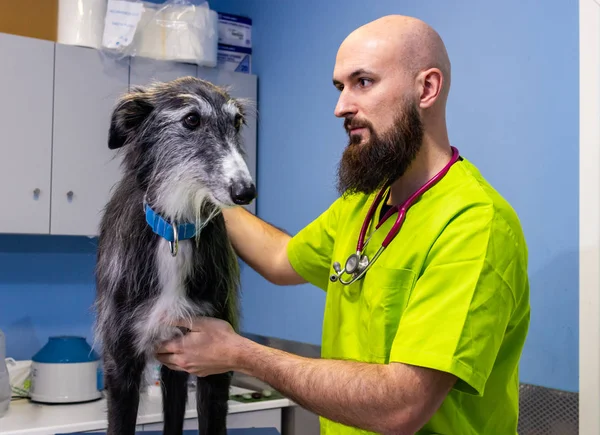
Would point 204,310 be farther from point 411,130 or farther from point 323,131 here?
point 323,131

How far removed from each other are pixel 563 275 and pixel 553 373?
0.33m

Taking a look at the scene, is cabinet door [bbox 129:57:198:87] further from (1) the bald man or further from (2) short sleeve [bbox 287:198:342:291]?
(1) the bald man

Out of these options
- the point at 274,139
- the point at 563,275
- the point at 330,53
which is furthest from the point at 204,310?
the point at 274,139

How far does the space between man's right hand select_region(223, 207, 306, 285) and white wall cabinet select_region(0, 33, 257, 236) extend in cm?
117

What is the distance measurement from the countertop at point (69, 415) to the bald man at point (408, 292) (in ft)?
3.70

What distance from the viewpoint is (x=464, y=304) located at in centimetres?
142

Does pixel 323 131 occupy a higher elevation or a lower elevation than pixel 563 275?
higher

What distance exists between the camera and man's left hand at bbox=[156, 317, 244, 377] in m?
1.44

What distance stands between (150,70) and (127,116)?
2210 mm

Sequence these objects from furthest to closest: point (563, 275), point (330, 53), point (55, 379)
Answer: point (330, 53), point (55, 379), point (563, 275)

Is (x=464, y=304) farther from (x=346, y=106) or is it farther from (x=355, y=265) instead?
(x=346, y=106)

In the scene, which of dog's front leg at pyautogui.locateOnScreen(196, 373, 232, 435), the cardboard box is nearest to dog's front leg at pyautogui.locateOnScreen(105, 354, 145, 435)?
dog's front leg at pyautogui.locateOnScreen(196, 373, 232, 435)

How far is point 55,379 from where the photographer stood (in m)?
3.10

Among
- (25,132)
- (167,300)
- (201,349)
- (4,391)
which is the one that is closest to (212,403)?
(201,349)
